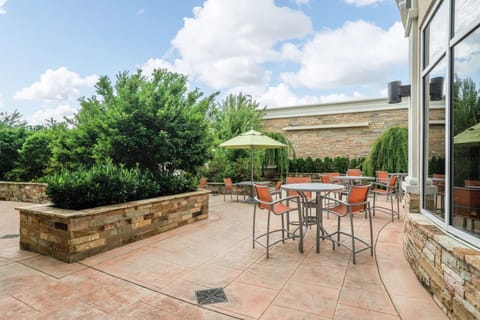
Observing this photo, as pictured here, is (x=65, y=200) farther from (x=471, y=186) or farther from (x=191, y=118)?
(x=471, y=186)

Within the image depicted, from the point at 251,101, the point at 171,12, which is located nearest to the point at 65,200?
the point at 171,12

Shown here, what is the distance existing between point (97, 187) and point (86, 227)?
62 cm

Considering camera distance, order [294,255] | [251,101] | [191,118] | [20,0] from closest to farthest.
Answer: [294,255] → [191,118] → [20,0] → [251,101]

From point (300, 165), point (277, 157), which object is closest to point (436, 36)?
point (277, 157)

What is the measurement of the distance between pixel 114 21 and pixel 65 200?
7.68 meters

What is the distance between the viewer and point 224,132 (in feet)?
33.9

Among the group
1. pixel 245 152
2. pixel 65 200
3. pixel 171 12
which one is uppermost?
pixel 171 12

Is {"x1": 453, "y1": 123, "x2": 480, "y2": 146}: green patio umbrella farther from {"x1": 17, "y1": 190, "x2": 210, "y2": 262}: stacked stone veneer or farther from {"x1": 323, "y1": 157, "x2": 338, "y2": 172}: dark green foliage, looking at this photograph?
{"x1": 323, "y1": 157, "x2": 338, "y2": 172}: dark green foliage

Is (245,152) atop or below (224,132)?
below

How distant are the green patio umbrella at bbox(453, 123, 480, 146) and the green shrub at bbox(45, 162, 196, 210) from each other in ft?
13.6

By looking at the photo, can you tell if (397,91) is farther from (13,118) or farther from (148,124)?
(13,118)

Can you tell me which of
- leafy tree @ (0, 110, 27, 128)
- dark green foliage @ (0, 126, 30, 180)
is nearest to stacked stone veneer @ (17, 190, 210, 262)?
dark green foliage @ (0, 126, 30, 180)

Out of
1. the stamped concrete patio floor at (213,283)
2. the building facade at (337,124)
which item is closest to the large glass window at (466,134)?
the stamped concrete patio floor at (213,283)

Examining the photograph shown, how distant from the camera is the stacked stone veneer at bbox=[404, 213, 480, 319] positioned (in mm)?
1705
